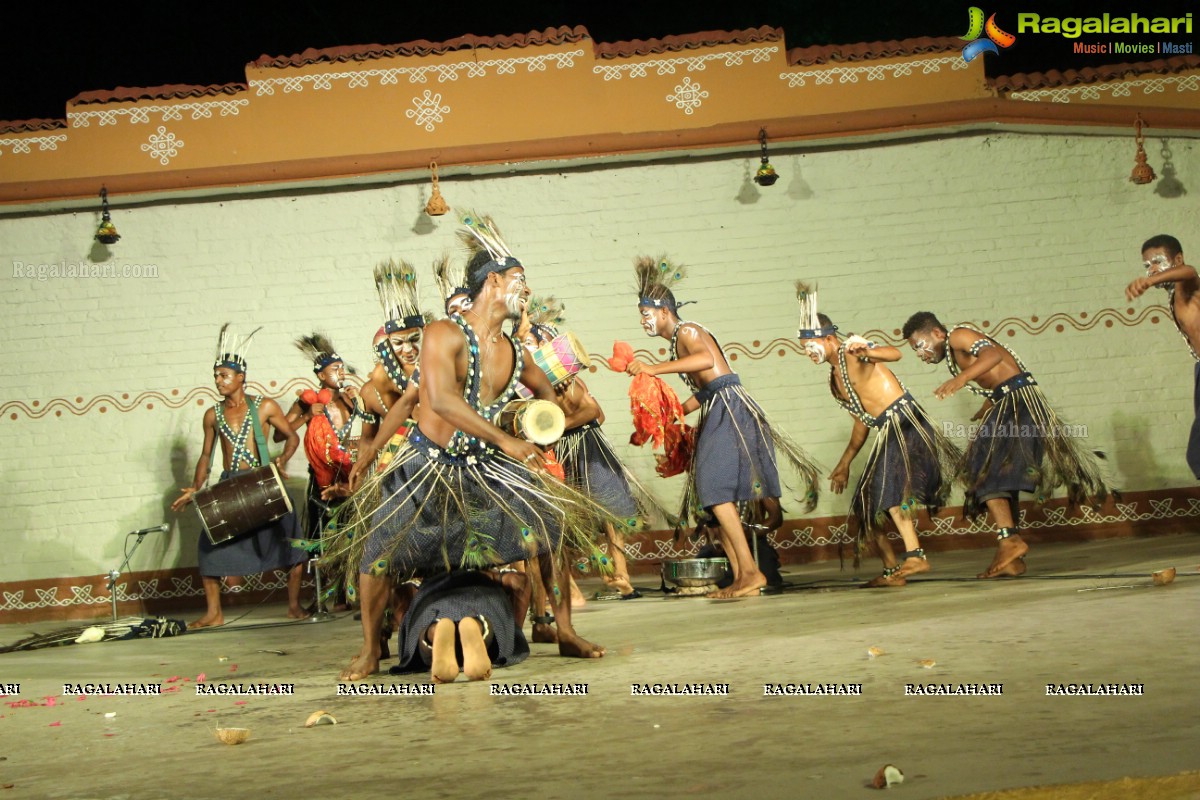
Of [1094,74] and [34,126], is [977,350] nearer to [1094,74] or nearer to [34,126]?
[1094,74]

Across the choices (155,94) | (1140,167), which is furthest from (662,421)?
(155,94)

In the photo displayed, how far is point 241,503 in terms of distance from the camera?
776cm

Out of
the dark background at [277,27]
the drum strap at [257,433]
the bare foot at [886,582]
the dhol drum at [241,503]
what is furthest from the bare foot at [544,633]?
the dark background at [277,27]

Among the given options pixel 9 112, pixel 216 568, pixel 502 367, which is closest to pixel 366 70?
pixel 216 568

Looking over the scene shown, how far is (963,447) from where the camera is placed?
9.18m

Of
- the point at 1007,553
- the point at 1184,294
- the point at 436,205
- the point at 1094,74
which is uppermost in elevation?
the point at 1094,74

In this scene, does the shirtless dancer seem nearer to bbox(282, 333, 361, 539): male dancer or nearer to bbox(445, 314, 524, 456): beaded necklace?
bbox(282, 333, 361, 539): male dancer

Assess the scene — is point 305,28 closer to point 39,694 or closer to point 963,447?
point 963,447

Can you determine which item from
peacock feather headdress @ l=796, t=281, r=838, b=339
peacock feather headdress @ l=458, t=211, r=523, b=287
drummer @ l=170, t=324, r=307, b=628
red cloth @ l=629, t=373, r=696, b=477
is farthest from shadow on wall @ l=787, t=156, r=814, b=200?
peacock feather headdress @ l=458, t=211, r=523, b=287

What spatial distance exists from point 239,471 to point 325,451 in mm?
604

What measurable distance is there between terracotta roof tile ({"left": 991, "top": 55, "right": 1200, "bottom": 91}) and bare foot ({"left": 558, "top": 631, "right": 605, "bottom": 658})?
6.33m

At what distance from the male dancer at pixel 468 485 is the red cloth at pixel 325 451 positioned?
342 cm

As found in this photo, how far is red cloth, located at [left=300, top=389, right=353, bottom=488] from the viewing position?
8.10 m

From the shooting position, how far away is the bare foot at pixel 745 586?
6863 mm
